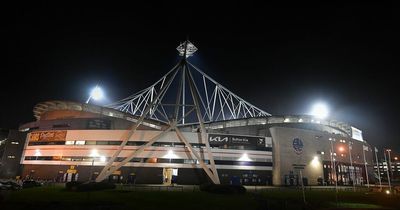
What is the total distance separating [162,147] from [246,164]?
19.6 m

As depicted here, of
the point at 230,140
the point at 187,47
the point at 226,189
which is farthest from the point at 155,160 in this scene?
the point at 187,47

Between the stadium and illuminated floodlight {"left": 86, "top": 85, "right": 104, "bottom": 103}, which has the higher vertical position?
illuminated floodlight {"left": 86, "top": 85, "right": 104, "bottom": 103}

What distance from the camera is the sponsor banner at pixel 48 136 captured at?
6269 centimetres

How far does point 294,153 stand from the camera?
68.1 metres

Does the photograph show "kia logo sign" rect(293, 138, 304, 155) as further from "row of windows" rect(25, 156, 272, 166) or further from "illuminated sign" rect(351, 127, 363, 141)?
"illuminated sign" rect(351, 127, 363, 141)

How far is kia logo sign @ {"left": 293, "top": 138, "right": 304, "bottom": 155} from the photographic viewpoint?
6862cm

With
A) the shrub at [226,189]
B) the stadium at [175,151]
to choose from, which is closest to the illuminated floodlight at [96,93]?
the stadium at [175,151]

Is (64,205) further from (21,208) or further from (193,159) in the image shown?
(193,159)

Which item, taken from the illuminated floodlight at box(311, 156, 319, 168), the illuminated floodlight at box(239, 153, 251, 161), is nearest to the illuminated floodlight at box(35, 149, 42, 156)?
the illuminated floodlight at box(239, 153, 251, 161)

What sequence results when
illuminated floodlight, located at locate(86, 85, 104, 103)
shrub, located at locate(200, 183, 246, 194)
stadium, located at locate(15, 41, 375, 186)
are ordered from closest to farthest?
shrub, located at locate(200, 183, 246, 194)
stadium, located at locate(15, 41, 375, 186)
illuminated floodlight, located at locate(86, 85, 104, 103)

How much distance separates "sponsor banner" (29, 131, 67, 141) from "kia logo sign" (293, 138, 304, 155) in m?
56.3

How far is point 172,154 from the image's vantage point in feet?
191

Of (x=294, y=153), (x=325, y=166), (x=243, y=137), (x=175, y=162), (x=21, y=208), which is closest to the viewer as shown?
(x=21, y=208)

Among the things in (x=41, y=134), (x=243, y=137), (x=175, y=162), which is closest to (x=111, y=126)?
(x=41, y=134)
